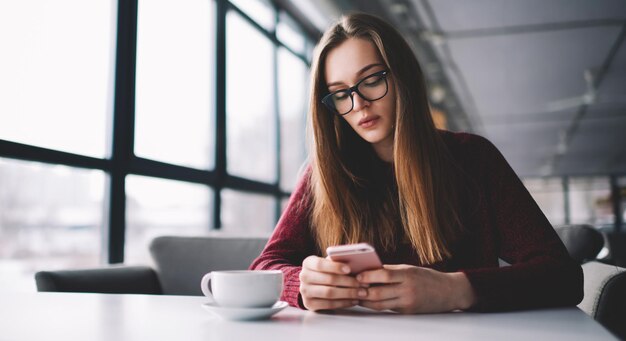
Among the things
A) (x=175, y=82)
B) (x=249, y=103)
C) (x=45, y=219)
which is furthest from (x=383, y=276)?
(x=249, y=103)

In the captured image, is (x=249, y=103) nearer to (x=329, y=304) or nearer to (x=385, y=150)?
(x=385, y=150)

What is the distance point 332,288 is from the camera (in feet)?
2.85

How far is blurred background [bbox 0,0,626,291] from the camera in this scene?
7.13 ft

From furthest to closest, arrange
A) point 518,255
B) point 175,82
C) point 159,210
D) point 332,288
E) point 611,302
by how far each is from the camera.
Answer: point 175,82
point 159,210
point 611,302
point 518,255
point 332,288

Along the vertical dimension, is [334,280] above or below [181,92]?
below

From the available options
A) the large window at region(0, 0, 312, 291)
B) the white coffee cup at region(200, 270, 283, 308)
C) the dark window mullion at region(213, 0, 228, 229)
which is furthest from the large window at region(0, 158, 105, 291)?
the white coffee cup at region(200, 270, 283, 308)

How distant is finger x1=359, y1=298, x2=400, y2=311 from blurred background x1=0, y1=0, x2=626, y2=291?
100 centimetres

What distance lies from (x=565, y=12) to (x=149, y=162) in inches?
168

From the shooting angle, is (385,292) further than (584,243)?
No

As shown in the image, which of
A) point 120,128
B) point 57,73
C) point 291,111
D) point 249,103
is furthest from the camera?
point 291,111

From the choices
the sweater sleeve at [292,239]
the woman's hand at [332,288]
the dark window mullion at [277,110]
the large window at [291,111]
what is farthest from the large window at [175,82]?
the woman's hand at [332,288]

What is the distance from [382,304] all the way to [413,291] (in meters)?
0.06

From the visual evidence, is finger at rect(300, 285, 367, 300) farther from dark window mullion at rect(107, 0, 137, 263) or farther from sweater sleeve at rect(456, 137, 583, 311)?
dark window mullion at rect(107, 0, 137, 263)

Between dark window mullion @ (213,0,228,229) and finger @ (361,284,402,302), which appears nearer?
finger @ (361,284,402,302)
